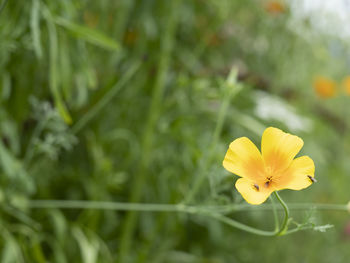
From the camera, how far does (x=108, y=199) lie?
4.30 ft

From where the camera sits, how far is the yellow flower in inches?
18.5

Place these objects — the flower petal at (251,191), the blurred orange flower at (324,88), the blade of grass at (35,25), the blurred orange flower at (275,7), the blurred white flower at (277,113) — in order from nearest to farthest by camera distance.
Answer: the flower petal at (251,191)
the blade of grass at (35,25)
the blurred white flower at (277,113)
the blurred orange flower at (275,7)
the blurred orange flower at (324,88)

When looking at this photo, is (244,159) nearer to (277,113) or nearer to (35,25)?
(35,25)

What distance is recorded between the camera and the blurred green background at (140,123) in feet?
3.19

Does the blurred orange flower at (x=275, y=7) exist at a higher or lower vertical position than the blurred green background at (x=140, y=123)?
higher

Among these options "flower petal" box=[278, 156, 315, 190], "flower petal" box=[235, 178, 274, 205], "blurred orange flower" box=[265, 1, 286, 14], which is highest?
"blurred orange flower" box=[265, 1, 286, 14]

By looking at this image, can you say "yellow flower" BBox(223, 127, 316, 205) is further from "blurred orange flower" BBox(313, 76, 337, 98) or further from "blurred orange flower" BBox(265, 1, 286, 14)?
"blurred orange flower" BBox(313, 76, 337, 98)

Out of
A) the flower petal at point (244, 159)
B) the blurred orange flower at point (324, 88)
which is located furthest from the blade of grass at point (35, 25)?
the blurred orange flower at point (324, 88)

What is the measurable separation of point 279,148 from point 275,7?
64.6 inches

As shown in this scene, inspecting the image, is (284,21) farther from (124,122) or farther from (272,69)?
(124,122)

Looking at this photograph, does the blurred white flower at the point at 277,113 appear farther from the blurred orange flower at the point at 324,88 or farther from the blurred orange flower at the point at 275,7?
the blurred orange flower at the point at 324,88

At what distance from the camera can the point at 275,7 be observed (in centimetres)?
200

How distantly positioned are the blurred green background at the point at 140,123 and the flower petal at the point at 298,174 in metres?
0.23

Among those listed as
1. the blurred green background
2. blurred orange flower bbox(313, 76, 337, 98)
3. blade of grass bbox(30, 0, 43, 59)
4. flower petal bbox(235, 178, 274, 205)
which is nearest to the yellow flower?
flower petal bbox(235, 178, 274, 205)
